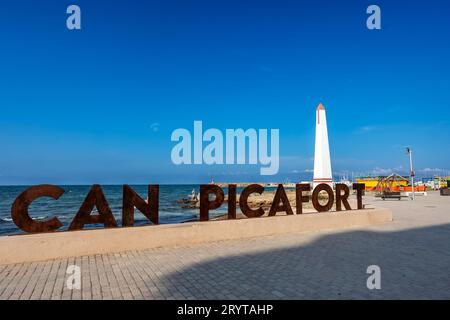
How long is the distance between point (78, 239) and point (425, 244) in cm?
966

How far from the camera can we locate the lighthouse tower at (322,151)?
1991cm

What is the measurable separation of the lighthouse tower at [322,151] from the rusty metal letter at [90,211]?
49.1 ft

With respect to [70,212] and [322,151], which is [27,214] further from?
[70,212]

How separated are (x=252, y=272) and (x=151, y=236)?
3473 millimetres

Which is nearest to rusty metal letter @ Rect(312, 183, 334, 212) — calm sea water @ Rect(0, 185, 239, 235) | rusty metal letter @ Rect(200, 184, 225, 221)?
rusty metal letter @ Rect(200, 184, 225, 221)

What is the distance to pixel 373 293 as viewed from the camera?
16.0 feet

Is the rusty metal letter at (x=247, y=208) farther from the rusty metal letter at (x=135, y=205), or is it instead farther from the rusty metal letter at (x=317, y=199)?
the rusty metal letter at (x=135, y=205)

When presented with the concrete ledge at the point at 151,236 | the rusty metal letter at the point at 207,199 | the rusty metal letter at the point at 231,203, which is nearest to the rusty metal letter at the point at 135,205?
the concrete ledge at the point at 151,236

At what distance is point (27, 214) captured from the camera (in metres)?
7.29

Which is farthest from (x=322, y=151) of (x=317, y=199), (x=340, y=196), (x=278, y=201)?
(x=278, y=201)

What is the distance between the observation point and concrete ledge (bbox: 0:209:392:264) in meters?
6.93
